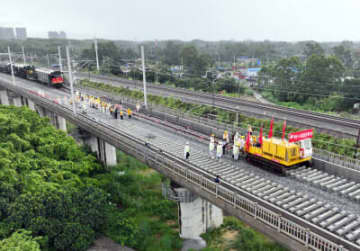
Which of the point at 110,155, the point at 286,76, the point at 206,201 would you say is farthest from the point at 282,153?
the point at 286,76

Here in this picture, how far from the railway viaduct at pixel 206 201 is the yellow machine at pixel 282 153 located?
3825 mm

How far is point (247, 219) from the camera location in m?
14.9

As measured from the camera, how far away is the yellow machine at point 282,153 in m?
19.0

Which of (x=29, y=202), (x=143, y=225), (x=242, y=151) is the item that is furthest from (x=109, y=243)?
(x=242, y=151)

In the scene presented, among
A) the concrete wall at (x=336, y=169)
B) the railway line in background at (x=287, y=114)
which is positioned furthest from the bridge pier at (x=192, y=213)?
the railway line in background at (x=287, y=114)

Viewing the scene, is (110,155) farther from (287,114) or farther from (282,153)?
(282,153)

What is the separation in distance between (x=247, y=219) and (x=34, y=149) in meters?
24.2

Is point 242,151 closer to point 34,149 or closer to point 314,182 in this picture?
point 314,182

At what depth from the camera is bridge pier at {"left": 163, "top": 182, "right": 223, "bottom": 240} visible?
23.7 m

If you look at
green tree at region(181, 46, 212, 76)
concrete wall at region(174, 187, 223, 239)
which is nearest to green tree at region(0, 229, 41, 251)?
concrete wall at region(174, 187, 223, 239)

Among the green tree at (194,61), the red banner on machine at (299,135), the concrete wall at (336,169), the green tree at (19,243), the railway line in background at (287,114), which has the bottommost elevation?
the green tree at (19,243)

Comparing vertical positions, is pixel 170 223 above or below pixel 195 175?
below

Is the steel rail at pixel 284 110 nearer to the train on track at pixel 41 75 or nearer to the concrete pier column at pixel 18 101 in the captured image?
the train on track at pixel 41 75

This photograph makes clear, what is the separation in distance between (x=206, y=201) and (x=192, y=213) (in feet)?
8.72
